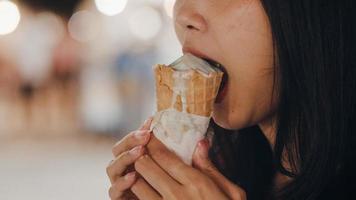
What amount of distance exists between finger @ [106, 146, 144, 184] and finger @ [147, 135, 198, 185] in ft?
0.12

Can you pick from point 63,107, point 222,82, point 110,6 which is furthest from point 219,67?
point 110,6

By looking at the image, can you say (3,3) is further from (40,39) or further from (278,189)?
(278,189)

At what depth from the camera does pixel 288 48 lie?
56.2 inches

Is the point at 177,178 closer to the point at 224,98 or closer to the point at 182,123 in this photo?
the point at 182,123

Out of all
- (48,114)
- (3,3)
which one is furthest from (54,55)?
(3,3)

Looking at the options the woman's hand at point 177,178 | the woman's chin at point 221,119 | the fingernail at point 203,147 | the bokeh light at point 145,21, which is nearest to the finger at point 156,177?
the woman's hand at point 177,178

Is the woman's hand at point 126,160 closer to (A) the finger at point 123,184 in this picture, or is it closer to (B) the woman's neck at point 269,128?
(A) the finger at point 123,184

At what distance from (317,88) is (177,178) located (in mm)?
490

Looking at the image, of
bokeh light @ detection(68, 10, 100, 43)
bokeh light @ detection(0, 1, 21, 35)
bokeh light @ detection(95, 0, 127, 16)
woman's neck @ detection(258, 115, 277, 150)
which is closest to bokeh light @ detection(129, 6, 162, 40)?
bokeh light @ detection(95, 0, 127, 16)

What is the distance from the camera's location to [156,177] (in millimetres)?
1391

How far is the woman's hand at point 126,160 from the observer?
4.87 feet

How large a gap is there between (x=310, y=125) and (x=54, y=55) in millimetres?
9079

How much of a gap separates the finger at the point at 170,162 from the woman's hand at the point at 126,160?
1.2 inches

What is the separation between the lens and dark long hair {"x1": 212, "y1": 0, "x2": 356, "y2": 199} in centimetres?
142
